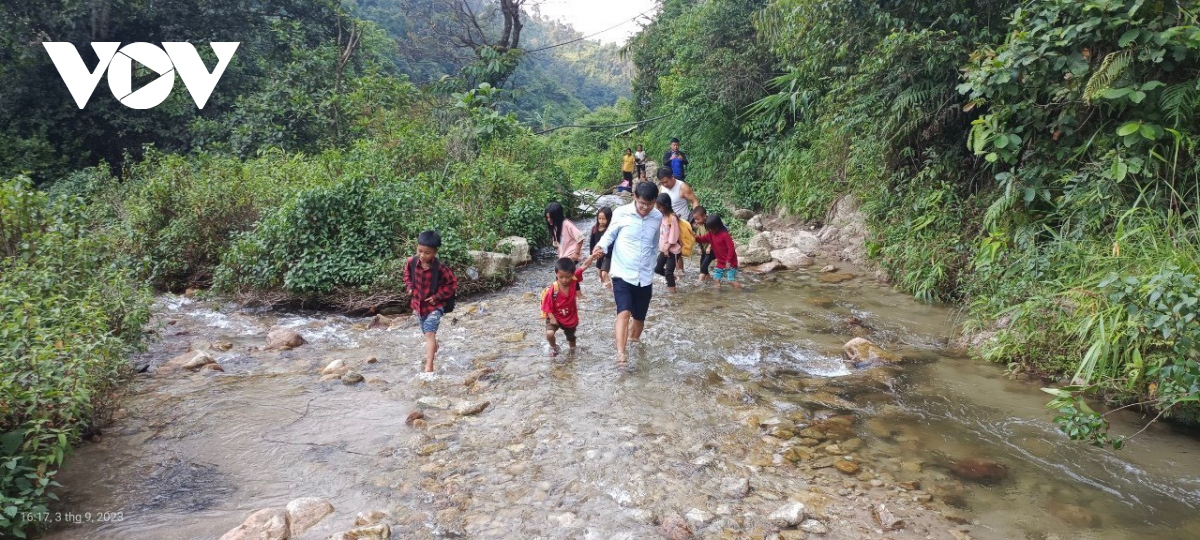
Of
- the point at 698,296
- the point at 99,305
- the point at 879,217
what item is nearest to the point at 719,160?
the point at 879,217

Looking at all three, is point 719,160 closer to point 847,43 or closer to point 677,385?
point 847,43

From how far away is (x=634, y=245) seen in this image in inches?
222

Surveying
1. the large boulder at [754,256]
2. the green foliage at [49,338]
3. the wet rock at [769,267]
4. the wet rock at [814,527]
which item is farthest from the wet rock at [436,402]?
the large boulder at [754,256]

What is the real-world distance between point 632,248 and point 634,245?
0.10 ft

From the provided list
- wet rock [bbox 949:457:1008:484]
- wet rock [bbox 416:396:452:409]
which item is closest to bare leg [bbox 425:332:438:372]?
wet rock [bbox 416:396:452:409]

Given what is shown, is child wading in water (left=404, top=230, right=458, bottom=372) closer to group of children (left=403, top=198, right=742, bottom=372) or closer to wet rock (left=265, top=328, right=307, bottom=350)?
group of children (left=403, top=198, right=742, bottom=372)

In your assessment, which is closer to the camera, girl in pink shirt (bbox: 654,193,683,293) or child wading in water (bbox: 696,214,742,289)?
girl in pink shirt (bbox: 654,193,683,293)

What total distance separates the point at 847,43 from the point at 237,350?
8602mm

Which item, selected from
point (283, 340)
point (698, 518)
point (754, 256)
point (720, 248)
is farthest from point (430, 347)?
point (754, 256)

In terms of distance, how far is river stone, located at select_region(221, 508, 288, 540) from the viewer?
3191 mm

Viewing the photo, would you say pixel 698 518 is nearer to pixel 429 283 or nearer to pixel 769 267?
pixel 429 283

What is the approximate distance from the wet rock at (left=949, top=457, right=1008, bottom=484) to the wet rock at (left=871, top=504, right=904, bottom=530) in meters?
0.70

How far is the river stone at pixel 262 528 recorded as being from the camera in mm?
3191

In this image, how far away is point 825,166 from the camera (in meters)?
12.2
